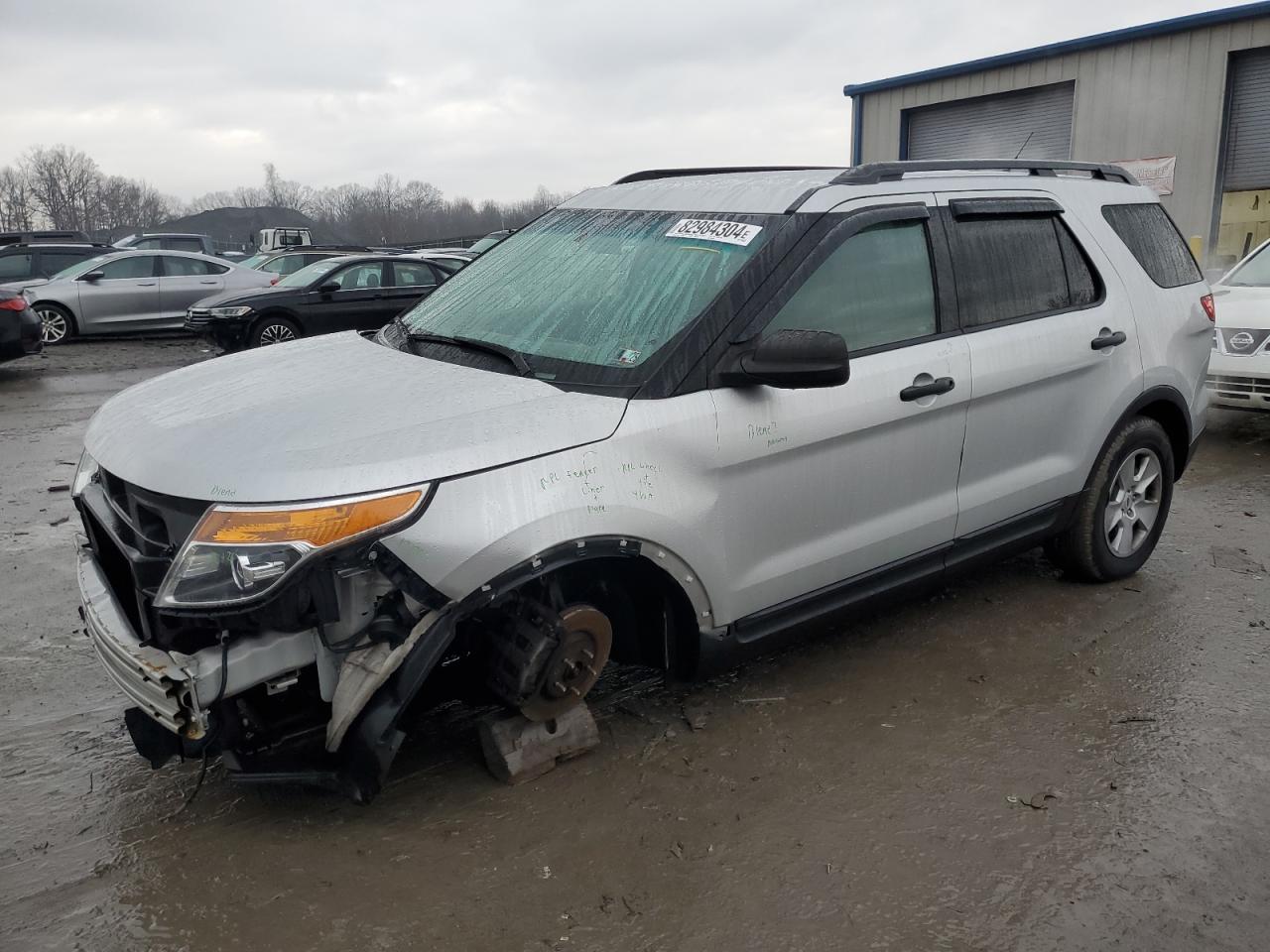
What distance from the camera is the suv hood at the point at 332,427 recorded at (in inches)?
102

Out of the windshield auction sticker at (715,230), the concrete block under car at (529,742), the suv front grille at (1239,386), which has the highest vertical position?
the windshield auction sticker at (715,230)

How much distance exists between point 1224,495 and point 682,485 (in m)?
4.74

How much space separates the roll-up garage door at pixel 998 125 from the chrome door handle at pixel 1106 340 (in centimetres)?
1274

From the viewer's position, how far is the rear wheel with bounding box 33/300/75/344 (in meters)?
14.8

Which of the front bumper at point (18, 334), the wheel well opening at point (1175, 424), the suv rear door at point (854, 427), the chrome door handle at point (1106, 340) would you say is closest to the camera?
the suv rear door at point (854, 427)

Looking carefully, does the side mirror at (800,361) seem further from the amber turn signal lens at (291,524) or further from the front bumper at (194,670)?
the front bumper at (194,670)

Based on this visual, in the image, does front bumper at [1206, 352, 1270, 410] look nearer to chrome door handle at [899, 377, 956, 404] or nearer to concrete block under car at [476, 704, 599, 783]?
chrome door handle at [899, 377, 956, 404]

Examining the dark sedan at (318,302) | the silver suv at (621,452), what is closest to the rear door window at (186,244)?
the dark sedan at (318,302)

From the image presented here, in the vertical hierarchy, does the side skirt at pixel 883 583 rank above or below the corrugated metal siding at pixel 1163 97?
below

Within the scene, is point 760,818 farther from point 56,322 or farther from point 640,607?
point 56,322

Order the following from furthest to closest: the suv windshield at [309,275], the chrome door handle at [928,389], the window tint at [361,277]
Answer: the window tint at [361,277], the suv windshield at [309,275], the chrome door handle at [928,389]

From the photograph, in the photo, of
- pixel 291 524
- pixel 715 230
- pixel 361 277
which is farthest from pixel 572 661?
pixel 361 277

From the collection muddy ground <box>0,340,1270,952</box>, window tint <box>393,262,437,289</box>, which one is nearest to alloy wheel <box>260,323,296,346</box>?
window tint <box>393,262,437,289</box>

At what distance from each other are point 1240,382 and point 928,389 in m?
5.23
